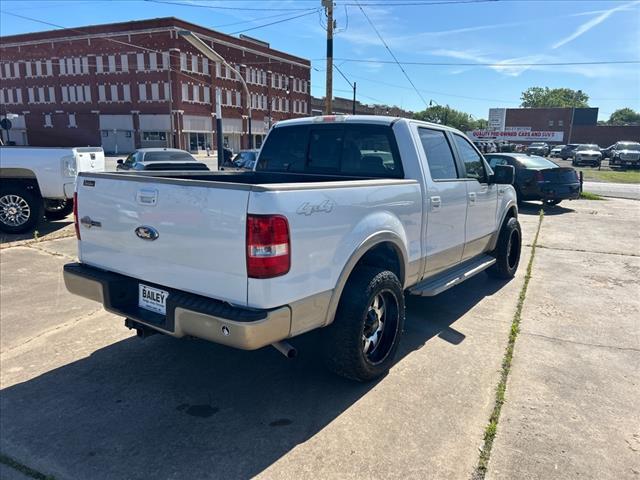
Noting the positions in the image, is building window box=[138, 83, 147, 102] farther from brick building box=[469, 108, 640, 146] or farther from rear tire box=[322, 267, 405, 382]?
rear tire box=[322, 267, 405, 382]

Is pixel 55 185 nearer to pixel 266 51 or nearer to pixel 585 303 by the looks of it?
pixel 585 303

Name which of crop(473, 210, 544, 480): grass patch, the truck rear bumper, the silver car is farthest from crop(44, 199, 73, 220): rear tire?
the silver car

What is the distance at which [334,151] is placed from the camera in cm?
451

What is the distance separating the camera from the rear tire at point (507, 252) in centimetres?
620

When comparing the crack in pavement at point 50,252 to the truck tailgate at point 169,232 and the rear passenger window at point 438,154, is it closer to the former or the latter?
the truck tailgate at point 169,232

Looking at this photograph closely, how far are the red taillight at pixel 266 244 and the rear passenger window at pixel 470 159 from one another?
3.04m

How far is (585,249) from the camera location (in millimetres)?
8320

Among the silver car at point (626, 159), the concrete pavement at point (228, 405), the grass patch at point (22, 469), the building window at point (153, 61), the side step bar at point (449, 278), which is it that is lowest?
the grass patch at point (22, 469)

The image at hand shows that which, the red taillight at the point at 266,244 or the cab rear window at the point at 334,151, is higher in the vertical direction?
the cab rear window at the point at 334,151

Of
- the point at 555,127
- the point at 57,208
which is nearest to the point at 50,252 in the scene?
the point at 57,208

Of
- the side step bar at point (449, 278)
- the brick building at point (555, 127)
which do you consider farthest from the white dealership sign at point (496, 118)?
the side step bar at point (449, 278)

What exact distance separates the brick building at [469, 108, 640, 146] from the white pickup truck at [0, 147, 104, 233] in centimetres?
6879

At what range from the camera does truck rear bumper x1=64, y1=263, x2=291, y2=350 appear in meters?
2.65

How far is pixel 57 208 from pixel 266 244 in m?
8.65
